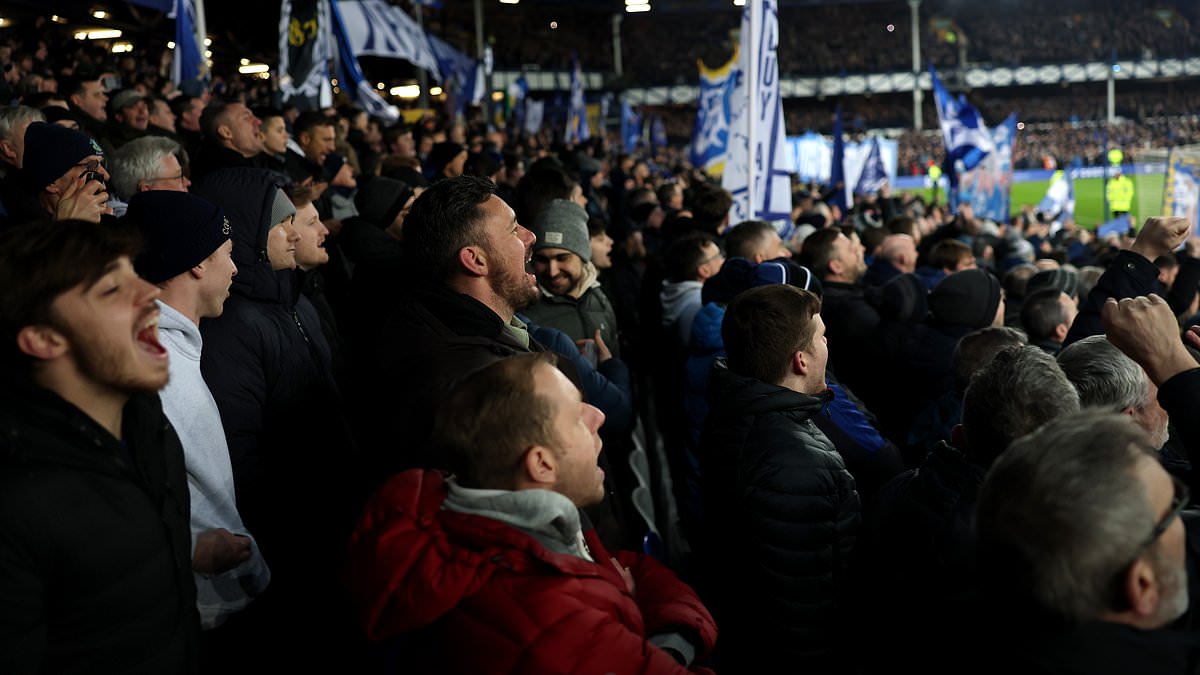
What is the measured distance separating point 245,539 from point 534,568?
1.06 meters

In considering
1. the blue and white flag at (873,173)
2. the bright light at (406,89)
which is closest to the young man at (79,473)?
the blue and white flag at (873,173)

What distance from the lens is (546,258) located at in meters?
4.58

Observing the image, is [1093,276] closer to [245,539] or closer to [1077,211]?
[245,539]

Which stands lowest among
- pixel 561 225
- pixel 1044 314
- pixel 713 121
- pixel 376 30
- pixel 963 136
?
pixel 1044 314

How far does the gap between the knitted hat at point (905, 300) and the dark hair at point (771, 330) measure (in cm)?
205

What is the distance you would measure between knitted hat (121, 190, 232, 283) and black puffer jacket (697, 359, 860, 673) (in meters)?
1.51

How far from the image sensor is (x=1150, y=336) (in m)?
2.38

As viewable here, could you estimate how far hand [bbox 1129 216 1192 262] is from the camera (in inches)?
143

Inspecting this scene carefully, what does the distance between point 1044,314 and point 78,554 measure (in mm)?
3873

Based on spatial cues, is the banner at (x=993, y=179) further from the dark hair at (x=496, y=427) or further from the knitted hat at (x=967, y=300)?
the dark hair at (x=496, y=427)

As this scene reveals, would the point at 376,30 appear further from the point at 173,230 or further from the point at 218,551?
the point at 218,551

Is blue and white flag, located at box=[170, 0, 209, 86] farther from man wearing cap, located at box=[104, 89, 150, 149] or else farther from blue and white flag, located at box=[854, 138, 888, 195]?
Result: blue and white flag, located at box=[854, 138, 888, 195]

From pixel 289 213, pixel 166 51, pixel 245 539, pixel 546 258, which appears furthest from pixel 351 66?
pixel 166 51

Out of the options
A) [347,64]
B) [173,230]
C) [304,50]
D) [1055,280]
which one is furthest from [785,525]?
[347,64]
